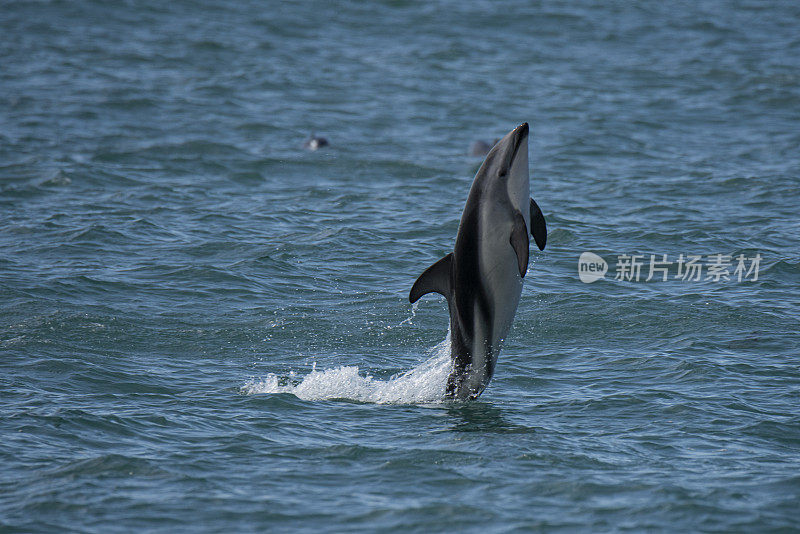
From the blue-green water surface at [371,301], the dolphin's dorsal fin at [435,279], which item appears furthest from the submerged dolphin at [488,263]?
the blue-green water surface at [371,301]

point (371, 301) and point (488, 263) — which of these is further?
point (371, 301)

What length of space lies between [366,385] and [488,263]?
2269 millimetres

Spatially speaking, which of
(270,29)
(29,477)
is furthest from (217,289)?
(270,29)

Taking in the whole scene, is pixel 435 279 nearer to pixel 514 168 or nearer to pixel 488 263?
pixel 488 263

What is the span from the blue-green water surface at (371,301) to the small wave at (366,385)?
0.14 ft

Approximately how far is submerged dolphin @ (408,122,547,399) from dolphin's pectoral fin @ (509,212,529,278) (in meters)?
0.01

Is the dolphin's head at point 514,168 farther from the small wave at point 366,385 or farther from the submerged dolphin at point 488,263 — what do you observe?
the small wave at point 366,385

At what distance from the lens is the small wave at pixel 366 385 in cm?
1145

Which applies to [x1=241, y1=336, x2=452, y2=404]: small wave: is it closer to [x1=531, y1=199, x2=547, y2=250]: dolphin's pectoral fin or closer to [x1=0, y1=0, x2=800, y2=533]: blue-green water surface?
[x1=0, y1=0, x2=800, y2=533]: blue-green water surface

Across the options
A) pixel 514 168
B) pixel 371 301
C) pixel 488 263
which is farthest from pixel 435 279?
pixel 371 301

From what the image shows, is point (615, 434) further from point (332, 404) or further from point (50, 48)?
point (50, 48)

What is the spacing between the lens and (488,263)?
10.5 metres

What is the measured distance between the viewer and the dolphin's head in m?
10.7

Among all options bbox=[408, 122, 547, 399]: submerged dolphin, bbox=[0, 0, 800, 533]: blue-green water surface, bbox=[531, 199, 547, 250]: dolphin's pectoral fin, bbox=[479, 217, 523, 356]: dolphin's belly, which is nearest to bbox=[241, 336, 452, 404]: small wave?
bbox=[0, 0, 800, 533]: blue-green water surface
